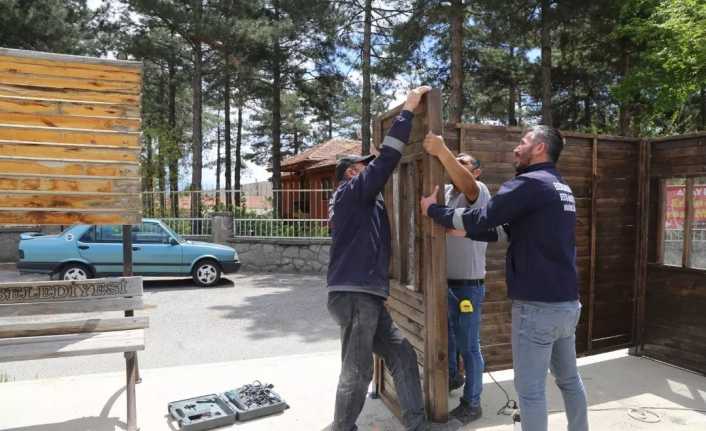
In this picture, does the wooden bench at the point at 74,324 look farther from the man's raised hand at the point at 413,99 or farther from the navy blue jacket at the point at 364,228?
the man's raised hand at the point at 413,99

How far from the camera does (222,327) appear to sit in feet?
24.5

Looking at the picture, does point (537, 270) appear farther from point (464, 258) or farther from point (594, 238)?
point (594, 238)

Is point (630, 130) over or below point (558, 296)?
over

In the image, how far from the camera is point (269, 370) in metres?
4.95

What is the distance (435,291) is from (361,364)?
0.69 m

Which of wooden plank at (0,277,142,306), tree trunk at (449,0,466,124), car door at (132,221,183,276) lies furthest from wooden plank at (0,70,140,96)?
tree trunk at (449,0,466,124)

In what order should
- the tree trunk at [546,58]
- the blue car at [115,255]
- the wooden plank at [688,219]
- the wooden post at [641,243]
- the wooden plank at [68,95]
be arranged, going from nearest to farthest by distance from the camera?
the wooden plank at [68,95]
the wooden plank at [688,219]
the wooden post at [641,243]
the blue car at [115,255]
the tree trunk at [546,58]

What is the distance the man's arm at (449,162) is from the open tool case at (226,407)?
2285 mm

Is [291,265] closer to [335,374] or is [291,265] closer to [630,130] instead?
[335,374]

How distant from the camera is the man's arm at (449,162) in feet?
10.2

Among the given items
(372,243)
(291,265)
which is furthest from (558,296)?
(291,265)

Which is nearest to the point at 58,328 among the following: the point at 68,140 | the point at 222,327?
the point at 68,140

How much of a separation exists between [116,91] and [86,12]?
1810 centimetres

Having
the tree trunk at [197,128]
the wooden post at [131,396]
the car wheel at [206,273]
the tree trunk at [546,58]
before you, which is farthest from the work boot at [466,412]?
the tree trunk at [197,128]
